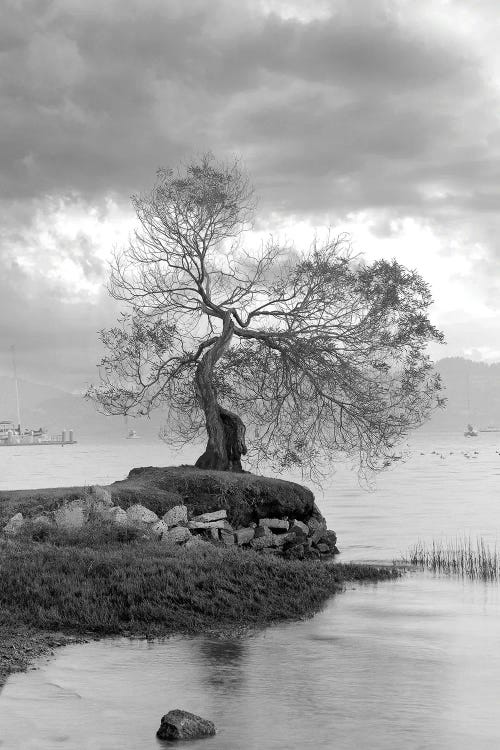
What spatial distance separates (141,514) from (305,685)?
50.4 feet

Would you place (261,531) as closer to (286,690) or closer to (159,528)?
(159,528)

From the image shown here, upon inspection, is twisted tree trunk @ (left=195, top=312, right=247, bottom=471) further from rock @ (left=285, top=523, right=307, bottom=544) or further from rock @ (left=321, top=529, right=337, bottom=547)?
rock @ (left=285, top=523, right=307, bottom=544)

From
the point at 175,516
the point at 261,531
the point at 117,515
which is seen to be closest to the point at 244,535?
the point at 261,531

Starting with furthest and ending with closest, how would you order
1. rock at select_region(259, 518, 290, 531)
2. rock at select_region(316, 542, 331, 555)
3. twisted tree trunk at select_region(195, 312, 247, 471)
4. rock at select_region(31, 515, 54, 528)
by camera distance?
twisted tree trunk at select_region(195, 312, 247, 471), rock at select_region(316, 542, 331, 555), rock at select_region(259, 518, 290, 531), rock at select_region(31, 515, 54, 528)

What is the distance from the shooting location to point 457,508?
227 feet

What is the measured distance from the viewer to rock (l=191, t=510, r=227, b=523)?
108 feet

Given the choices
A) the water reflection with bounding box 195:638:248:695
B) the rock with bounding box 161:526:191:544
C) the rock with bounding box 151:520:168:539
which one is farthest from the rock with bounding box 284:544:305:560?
the water reflection with bounding box 195:638:248:695

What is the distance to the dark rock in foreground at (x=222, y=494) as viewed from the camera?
33.3 m

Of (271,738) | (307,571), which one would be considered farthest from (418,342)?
(271,738)

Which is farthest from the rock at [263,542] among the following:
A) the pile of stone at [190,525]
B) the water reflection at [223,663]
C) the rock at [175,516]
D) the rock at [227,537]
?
the water reflection at [223,663]

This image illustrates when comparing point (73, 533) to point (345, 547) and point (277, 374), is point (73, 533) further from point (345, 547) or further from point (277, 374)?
point (345, 547)

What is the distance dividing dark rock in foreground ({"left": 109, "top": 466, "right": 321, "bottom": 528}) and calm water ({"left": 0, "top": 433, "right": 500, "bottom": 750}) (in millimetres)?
9005

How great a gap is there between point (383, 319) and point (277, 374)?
15.2ft

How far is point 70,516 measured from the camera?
99.7ft
